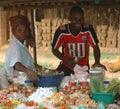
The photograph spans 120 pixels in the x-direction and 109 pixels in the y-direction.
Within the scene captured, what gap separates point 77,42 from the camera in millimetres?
5391

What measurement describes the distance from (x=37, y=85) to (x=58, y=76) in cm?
27

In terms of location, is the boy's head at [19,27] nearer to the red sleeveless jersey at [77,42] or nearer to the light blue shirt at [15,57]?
the light blue shirt at [15,57]

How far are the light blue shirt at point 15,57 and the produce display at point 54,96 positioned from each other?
0.96 feet

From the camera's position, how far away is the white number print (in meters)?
5.40

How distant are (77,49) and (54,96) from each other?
150 cm

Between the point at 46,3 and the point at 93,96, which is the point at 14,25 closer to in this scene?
the point at 93,96

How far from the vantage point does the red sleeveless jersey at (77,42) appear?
17.7ft

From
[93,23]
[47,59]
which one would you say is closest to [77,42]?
[47,59]

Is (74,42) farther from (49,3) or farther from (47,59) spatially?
Answer: (47,59)

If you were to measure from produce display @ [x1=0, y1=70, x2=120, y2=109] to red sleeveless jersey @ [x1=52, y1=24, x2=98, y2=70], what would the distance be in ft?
3.58

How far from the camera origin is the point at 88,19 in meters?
13.4

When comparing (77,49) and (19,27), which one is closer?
(19,27)

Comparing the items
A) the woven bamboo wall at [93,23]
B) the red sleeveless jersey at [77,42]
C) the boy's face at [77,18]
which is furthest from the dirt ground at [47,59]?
the boy's face at [77,18]

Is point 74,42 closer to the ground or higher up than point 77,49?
higher up
